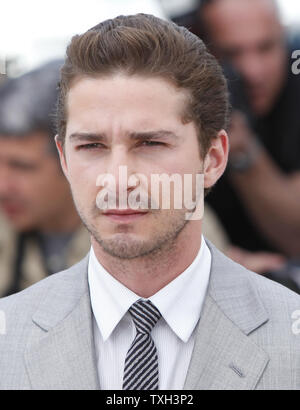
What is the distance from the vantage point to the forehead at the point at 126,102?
240cm

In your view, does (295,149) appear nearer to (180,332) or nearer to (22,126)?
(22,126)

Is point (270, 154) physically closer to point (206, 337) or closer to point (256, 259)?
point (256, 259)

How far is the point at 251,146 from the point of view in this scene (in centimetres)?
488

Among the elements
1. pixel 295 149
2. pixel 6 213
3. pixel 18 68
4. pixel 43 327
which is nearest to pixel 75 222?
pixel 6 213

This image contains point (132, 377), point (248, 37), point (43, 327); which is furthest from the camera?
point (248, 37)

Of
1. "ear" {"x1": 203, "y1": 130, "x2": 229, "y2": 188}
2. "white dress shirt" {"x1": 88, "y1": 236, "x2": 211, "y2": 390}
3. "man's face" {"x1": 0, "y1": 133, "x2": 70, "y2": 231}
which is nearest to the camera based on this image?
"white dress shirt" {"x1": 88, "y1": 236, "x2": 211, "y2": 390}

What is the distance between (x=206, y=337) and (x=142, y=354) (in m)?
0.24

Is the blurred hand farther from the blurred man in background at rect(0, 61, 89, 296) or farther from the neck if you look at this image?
the neck

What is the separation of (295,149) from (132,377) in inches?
112

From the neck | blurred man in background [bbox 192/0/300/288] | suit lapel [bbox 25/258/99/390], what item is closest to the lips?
the neck

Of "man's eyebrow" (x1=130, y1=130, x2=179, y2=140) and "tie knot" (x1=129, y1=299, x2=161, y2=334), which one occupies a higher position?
"man's eyebrow" (x1=130, y1=130, x2=179, y2=140)

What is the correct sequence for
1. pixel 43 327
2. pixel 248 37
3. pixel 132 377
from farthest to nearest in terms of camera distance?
pixel 248 37 → pixel 43 327 → pixel 132 377

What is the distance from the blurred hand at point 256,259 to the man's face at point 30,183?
130cm

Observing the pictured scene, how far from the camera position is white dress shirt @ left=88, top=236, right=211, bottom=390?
2475 mm
